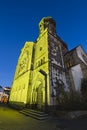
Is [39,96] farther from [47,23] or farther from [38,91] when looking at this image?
[47,23]

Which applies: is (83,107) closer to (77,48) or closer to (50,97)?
(50,97)

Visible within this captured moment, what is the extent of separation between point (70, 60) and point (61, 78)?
6.41 metres

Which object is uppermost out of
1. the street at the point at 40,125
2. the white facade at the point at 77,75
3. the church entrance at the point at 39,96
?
the white facade at the point at 77,75

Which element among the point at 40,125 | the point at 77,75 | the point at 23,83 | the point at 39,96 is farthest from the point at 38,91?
the point at 77,75

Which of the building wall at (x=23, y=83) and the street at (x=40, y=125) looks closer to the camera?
the street at (x=40, y=125)

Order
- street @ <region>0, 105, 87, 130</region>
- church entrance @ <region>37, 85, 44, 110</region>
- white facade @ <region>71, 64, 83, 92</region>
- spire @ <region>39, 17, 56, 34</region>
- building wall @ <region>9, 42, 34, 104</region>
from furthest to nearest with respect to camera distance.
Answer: spire @ <region>39, 17, 56, 34</region> → white facade @ <region>71, 64, 83, 92</region> → building wall @ <region>9, 42, 34, 104</region> → church entrance @ <region>37, 85, 44, 110</region> → street @ <region>0, 105, 87, 130</region>

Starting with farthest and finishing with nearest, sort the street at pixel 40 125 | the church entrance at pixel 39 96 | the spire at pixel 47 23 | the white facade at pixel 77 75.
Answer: the spire at pixel 47 23, the white facade at pixel 77 75, the church entrance at pixel 39 96, the street at pixel 40 125

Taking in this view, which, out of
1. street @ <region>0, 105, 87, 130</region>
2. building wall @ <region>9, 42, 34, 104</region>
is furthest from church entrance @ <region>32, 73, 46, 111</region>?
street @ <region>0, 105, 87, 130</region>

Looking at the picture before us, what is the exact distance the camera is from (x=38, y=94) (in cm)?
1488

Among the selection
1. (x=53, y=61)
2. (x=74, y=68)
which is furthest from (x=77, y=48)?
(x=53, y=61)

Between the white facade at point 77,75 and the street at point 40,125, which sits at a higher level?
the white facade at point 77,75

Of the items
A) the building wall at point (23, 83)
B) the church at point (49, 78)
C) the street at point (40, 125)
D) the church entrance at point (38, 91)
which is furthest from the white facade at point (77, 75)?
the street at point (40, 125)

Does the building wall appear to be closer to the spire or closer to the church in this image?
the church

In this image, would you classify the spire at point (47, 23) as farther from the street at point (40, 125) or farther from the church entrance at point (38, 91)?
the street at point (40, 125)
